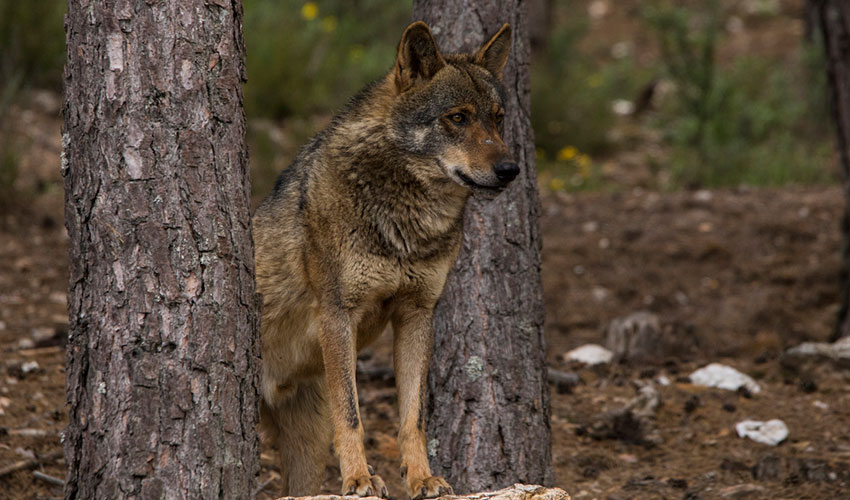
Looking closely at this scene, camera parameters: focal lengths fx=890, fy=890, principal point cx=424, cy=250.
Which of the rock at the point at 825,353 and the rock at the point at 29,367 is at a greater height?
the rock at the point at 29,367

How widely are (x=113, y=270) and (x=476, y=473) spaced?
2.25m

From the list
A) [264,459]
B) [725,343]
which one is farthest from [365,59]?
[264,459]

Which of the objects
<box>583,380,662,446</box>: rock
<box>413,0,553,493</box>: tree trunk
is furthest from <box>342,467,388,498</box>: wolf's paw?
<box>583,380,662,446</box>: rock

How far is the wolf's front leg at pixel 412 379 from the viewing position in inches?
151

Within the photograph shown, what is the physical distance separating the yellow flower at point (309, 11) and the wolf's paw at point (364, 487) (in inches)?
426

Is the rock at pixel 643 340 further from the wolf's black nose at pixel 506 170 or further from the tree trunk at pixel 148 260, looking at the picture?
the tree trunk at pixel 148 260

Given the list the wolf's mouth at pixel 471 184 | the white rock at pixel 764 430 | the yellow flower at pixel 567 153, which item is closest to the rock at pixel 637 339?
the white rock at pixel 764 430

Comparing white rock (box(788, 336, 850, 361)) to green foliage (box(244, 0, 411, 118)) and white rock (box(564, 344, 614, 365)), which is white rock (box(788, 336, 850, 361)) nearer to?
white rock (box(564, 344, 614, 365))

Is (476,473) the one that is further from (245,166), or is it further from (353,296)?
(245,166)

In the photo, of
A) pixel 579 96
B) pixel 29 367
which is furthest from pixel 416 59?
pixel 579 96

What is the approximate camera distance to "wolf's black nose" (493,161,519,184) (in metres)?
3.87

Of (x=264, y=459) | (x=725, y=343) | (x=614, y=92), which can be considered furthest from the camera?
(x=614, y=92)

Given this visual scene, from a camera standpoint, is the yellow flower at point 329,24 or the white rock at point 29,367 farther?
the yellow flower at point 329,24

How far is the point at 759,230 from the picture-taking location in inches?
358
